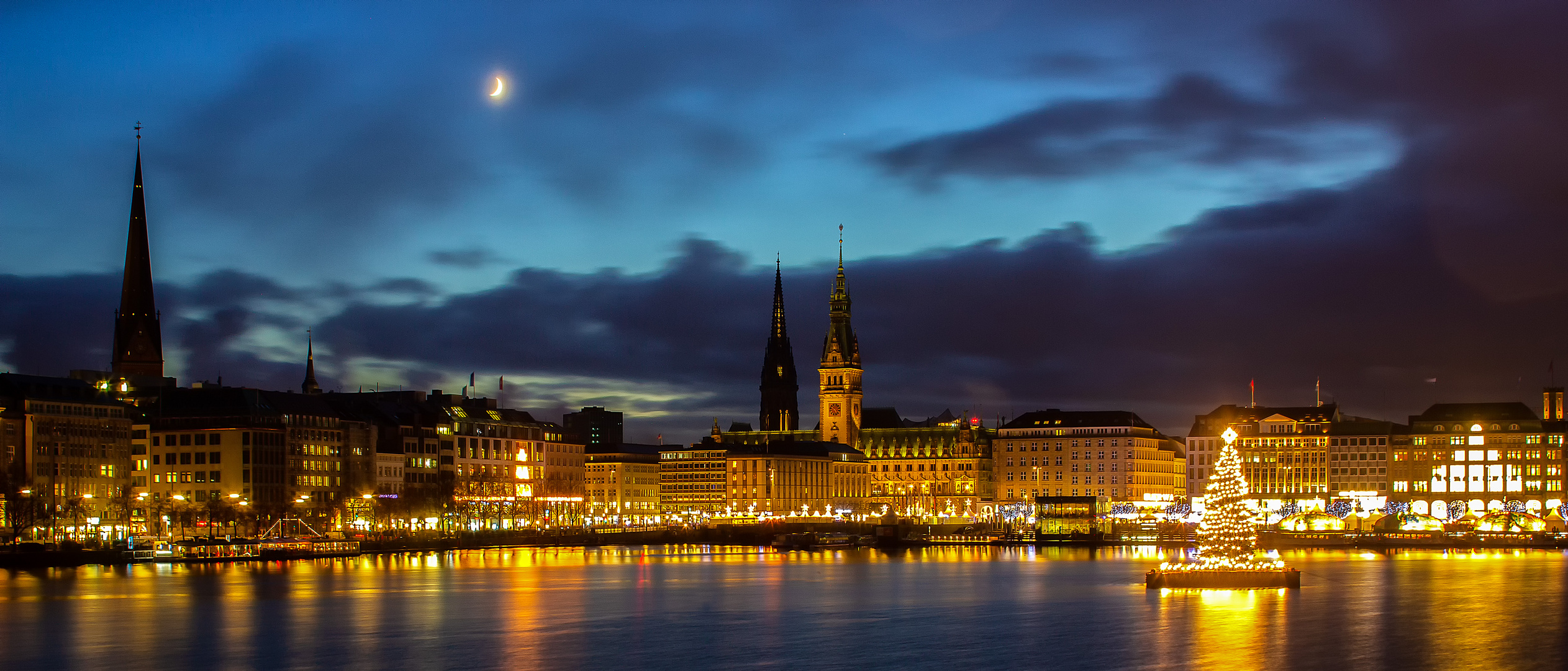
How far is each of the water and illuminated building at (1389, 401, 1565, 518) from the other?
63314 millimetres

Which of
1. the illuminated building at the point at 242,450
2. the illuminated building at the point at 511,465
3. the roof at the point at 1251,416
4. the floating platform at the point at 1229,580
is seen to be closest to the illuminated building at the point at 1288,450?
the roof at the point at 1251,416

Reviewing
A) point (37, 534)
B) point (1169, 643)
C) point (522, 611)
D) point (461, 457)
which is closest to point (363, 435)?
point (461, 457)

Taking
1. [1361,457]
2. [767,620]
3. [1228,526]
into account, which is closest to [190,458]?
[767,620]

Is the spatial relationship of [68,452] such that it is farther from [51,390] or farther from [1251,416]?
[1251,416]

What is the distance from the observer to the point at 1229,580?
7456 centimetres

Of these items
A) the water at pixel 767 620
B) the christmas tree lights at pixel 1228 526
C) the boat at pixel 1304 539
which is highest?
the christmas tree lights at pixel 1228 526

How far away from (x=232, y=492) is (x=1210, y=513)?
287 ft

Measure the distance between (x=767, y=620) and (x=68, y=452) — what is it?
78.9m

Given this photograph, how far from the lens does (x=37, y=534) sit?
390ft

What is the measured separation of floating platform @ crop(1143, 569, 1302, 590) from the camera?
7462 cm

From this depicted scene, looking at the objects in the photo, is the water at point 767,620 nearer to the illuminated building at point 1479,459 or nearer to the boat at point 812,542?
the boat at point 812,542

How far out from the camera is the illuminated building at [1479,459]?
164875 mm

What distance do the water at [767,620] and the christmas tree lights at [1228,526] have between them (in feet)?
4.89

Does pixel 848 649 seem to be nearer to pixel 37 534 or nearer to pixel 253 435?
pixel 37 534
